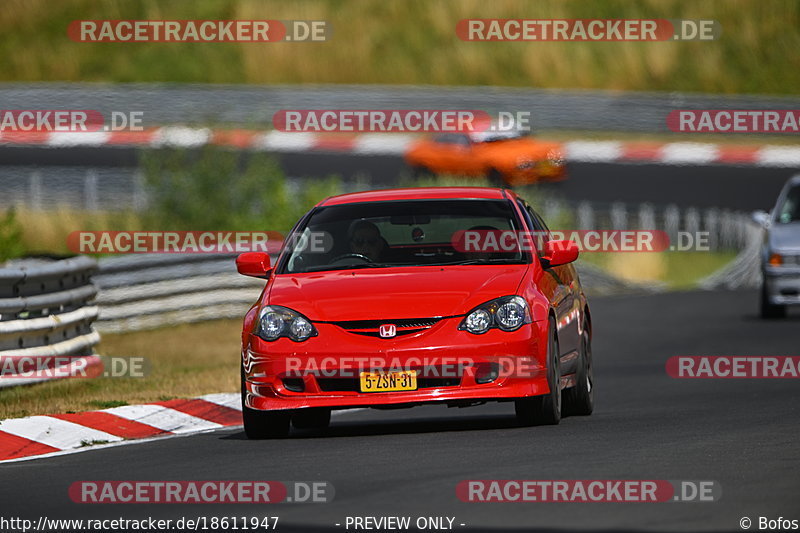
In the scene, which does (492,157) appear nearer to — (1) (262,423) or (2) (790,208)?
(2) (790,208)

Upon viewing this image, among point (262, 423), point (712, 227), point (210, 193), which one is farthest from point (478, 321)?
point (712, 227)

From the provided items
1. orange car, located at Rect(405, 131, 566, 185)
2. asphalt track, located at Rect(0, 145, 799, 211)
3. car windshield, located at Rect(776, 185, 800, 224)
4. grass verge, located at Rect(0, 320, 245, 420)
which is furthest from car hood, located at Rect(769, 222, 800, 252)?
orange car, located at Rect(405, 131, 566, 185)

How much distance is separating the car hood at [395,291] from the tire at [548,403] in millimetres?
449

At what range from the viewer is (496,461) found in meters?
9.79

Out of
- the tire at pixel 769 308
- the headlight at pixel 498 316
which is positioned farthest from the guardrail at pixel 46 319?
the tire at pixel 769 308

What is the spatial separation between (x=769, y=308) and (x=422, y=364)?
1144 cm

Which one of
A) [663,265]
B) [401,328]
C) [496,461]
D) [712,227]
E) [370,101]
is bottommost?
[496,461]

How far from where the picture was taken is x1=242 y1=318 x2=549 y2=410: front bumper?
36.5ft

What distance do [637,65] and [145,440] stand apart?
33584 millimetres

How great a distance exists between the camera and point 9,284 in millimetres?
14383

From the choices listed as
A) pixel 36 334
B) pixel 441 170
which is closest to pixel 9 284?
pixel 36 334

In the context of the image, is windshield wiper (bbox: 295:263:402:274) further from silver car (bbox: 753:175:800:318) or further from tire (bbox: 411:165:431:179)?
tire (bbox: 411:165:431:179)

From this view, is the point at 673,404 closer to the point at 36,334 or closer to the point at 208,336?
the point at 36,334

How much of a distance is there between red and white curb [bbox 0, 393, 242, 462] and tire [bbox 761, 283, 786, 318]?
366 inches
